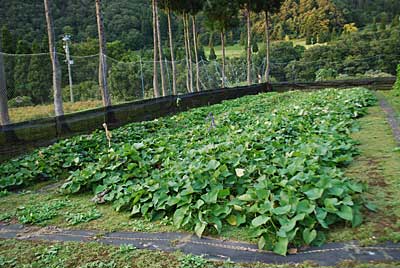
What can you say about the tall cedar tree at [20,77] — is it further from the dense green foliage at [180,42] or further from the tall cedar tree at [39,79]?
the tall cedar tree at [39,79]

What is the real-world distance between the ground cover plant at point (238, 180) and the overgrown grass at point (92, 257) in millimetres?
239

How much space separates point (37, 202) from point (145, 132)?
2.91 meters

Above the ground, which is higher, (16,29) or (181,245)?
(16,29)

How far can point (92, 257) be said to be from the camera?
1974mm

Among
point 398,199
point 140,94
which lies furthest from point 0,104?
point 398,199

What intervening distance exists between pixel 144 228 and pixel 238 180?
738 millimetres

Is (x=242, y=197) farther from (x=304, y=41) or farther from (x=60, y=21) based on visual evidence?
(x=304, y=41)

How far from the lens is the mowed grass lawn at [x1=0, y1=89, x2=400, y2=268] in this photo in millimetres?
1829

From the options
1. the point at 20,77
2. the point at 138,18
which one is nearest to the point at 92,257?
the point at 20,77

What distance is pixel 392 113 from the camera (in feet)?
18.3

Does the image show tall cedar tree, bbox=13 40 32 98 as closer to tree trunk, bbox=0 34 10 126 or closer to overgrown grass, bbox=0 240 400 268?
tree trunk, bbox=0 34 10 126

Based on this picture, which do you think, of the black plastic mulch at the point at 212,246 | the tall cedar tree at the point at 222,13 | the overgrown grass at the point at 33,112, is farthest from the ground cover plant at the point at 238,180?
the tall cedar tree at the point at 222,13

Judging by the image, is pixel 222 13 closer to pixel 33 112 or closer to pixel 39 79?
pixel 39 79

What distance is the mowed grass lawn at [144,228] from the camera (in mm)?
1829
